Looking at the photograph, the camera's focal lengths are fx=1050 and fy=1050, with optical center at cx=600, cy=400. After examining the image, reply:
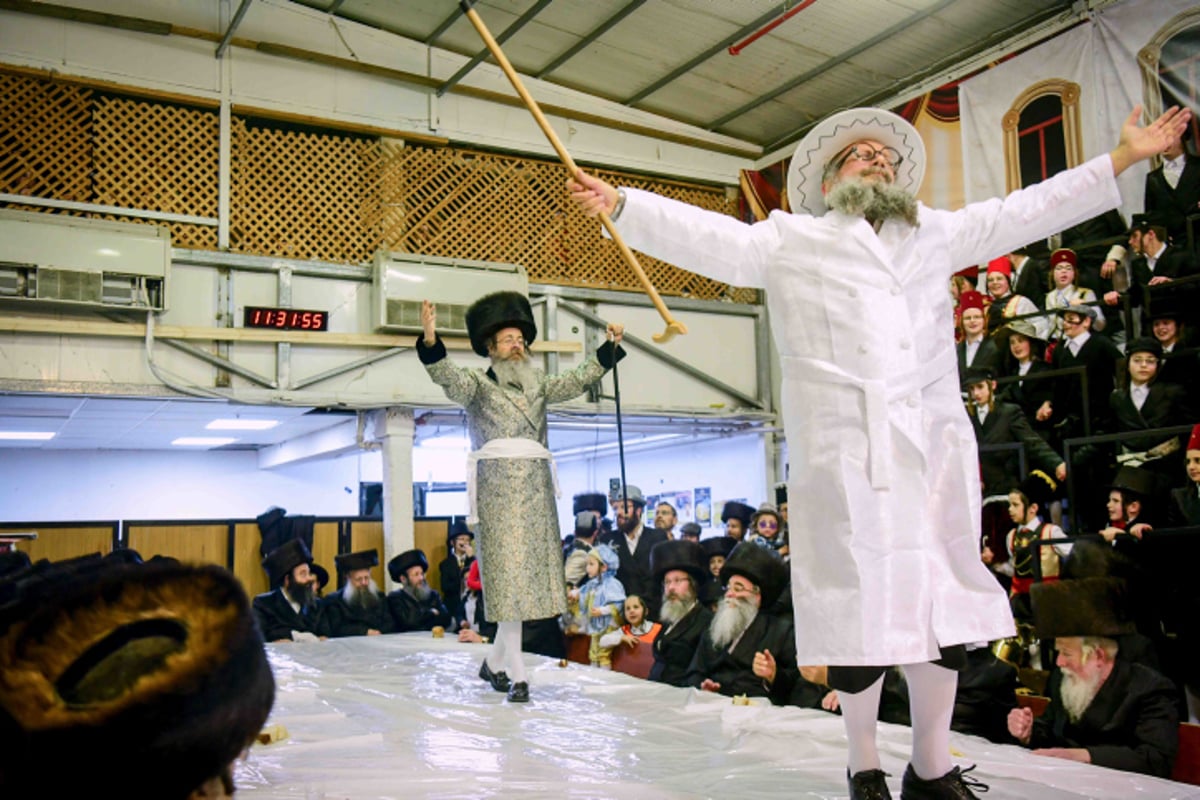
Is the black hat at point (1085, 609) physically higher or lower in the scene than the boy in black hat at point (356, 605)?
higher

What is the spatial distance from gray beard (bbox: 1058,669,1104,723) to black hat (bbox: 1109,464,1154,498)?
2024mm

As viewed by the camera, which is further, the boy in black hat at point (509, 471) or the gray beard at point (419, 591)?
the gray beard at point (419, 591)

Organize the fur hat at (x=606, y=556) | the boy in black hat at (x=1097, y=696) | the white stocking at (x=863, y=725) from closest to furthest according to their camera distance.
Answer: the white stocking at (x=863, y=725) → the boy in black hat at (x=1097, y=696) → the fur hat at (x=606, y=556)

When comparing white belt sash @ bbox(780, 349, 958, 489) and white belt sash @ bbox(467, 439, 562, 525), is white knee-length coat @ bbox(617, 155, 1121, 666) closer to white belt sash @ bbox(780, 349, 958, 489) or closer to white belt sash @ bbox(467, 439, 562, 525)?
white belt sash @ bbox(780, 349, 958, 489)

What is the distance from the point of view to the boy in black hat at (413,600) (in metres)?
8.37

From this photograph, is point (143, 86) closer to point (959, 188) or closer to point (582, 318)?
point (582, 318)

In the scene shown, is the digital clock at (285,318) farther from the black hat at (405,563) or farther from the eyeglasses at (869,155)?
the eyeglasses at (869,155)

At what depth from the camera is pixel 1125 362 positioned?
6.37 m

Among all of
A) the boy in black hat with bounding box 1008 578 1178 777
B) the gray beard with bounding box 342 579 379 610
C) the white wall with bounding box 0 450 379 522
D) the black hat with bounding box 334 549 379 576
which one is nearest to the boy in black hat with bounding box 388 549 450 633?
the gray beard with bounding box 342 579 379 610

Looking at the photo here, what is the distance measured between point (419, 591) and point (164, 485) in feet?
25.8

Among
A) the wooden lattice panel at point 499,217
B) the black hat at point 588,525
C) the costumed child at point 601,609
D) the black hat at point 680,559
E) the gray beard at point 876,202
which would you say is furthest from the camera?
the wooden lattice panel at point 499,217

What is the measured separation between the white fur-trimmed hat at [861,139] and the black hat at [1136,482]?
10.4 feet

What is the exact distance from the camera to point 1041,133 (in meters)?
8.57

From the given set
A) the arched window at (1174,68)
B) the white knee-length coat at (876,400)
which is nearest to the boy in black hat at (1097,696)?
the white knee-length coat at (876,400)
